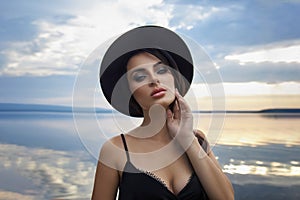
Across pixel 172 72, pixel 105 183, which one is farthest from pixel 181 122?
pixel 105 183

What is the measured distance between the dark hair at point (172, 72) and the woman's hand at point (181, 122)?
0.03 meters

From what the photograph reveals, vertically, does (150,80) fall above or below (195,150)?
above

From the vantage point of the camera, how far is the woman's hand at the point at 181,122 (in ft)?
3.93

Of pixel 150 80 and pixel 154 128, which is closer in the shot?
pixel 150 80

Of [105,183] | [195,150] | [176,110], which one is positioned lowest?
[105,183]

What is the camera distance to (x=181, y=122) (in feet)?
3.96

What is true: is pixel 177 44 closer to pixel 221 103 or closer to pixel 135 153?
pixel 221 103

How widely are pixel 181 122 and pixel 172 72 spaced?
148 mm

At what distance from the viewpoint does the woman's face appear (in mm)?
1171

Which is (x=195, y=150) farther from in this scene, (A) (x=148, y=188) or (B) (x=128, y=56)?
(B) (x=128, y=56)

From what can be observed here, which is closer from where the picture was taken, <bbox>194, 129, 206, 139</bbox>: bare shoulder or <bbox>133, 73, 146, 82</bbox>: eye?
<bbox>133, 73, 146, 82</bbox>: eye

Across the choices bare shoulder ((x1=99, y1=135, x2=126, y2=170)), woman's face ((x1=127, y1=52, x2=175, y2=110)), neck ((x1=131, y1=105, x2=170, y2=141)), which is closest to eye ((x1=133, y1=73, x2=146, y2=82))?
woman's face ((x1=127, y1=52, x2=175, y2=110))

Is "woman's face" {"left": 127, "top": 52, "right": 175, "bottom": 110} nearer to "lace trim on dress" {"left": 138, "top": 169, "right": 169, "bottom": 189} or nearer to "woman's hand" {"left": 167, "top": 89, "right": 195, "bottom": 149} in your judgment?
"woman's hand" {"left": 167, "top": 89, "right": 195, "bottom": 149}

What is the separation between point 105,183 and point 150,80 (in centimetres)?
33
